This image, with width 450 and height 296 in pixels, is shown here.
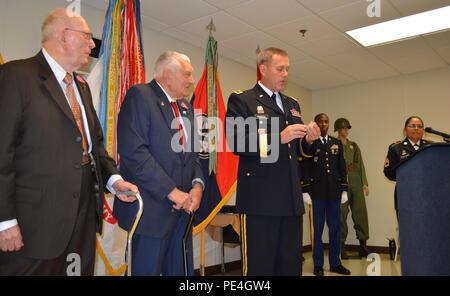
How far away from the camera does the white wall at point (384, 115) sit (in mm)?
6059

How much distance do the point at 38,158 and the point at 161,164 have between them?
60 cm

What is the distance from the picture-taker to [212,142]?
3963mm

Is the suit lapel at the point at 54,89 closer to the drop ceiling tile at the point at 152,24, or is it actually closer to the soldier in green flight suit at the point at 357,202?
the drop ceiling tile at the point at 152,24

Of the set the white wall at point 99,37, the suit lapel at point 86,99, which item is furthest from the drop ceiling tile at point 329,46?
the suit lapel at point 86,99

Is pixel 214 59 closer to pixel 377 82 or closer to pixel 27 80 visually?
pixel 27 80

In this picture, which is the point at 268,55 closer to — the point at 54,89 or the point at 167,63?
the point at 167,63

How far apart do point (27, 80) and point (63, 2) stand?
250 centimetres

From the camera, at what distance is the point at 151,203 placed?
179 centimetres

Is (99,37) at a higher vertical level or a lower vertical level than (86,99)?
higher

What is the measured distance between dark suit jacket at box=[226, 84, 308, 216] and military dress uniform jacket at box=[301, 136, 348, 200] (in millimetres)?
2439

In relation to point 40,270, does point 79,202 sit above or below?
above

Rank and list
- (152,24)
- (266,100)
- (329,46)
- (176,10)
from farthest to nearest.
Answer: (329,46) → (152,24) → (176,10) → (266,100)

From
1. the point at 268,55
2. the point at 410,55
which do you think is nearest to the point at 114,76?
the point at 268,55

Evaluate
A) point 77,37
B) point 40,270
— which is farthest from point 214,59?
point 40,270
